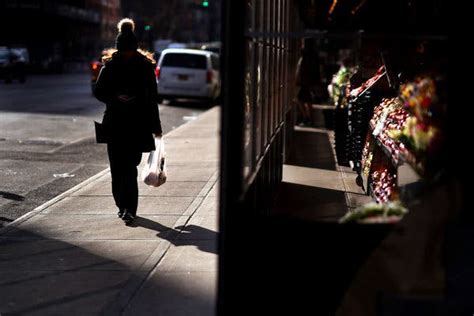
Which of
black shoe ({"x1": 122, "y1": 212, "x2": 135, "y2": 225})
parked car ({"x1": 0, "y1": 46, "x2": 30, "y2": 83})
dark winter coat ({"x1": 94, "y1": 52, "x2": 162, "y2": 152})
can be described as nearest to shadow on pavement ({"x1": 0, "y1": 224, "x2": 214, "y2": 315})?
black shoe ({"x1": 122, "y1": 212, "x2": 135, "y2": 225})

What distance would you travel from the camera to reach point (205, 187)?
407 inches

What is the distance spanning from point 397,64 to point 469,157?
4.90 meters

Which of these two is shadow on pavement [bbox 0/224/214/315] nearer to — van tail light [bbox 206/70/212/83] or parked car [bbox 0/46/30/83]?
van tail light [bbox 206/70/212/83]

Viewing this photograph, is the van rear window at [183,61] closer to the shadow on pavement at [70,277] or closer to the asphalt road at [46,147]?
the asphalt road at [46,147]

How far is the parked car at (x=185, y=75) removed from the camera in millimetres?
27594

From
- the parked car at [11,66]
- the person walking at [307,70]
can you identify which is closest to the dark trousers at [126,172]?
the person walking at [307,70]

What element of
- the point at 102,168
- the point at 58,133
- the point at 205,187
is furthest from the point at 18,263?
the point at 58,133

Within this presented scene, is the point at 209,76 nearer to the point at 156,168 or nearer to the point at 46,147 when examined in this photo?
the point at 46,147

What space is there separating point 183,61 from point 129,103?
793 inches

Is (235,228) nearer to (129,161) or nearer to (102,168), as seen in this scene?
(129,161)

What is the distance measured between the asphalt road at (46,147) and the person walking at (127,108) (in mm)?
1443

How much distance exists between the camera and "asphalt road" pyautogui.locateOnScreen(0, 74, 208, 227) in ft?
34.3

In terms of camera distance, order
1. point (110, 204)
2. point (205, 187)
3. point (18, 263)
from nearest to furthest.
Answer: point (18, 263), point (110, 204), point (205, 187)

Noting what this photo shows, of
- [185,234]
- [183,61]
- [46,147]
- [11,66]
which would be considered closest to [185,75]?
[183,61]
